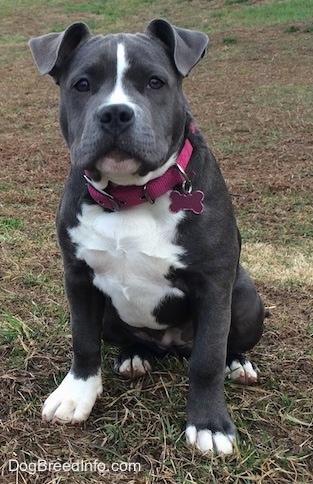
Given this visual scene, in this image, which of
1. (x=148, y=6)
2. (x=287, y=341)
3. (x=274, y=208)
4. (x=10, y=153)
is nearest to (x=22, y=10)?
(x=148, y=6)

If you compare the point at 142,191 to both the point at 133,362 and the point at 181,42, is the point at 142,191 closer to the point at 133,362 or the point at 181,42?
the point at 181,42

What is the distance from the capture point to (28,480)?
2.46 m

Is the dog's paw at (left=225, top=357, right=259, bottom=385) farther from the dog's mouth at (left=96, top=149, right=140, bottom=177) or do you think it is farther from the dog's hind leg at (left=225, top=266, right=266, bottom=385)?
the dog's mouth at (left=96, top=149, right=140, bottom=177)

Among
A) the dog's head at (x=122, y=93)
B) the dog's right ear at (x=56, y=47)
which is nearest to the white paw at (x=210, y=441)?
the dog's head at (x=122, y=93)

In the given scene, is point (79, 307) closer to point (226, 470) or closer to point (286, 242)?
point (226, 470)

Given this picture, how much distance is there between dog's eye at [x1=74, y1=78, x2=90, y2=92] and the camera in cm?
262

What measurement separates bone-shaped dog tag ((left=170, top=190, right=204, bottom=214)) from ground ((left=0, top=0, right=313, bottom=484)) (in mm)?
828

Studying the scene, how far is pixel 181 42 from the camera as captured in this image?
105 inches

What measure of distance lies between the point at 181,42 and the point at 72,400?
4.83 feet

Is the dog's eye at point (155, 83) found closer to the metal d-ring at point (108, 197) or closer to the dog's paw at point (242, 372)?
the metal d-ring at point (108, 197)

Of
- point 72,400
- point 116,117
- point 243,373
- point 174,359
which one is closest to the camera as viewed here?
point 116,117

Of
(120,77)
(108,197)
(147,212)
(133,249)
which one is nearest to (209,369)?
(133,249)

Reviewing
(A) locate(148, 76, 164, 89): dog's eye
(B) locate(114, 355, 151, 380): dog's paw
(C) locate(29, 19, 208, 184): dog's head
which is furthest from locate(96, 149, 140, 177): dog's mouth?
(B) locate(114, 355, 151, 380): dog's paw

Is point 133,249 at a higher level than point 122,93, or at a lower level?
lower
